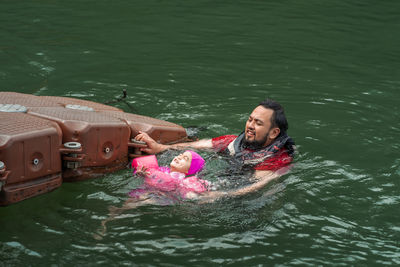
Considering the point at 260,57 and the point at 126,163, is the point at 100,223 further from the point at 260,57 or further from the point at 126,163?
the point at 260,57

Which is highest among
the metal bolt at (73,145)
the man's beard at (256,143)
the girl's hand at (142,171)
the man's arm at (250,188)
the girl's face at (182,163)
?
the metal bolt at (73,145)

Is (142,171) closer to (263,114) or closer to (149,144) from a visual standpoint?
(149,144)

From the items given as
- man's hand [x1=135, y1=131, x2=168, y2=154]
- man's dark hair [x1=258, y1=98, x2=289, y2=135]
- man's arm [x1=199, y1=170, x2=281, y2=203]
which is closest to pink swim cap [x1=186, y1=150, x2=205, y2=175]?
man's arm [x1=199, y1=170, x2=281, y2=203]

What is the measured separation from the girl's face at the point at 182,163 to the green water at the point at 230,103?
41 centimetres

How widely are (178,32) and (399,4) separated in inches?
261

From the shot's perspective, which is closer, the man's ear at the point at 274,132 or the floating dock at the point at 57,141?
the floating dock at the point at 57,141

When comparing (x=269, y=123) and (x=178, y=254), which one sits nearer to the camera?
(x=178, y=254)

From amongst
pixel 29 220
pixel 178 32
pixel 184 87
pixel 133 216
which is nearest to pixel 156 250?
pixel 133 216

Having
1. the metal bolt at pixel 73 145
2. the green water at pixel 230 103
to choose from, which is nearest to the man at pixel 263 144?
the green water at pixel 230 103

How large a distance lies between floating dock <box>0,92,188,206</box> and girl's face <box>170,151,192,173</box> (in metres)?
0.59

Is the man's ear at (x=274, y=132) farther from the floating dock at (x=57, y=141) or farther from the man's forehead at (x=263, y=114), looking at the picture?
the floating dock at (x=57, y=141)

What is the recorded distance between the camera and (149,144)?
6.35 m

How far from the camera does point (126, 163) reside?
6.31m

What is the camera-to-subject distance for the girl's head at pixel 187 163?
5.86m
